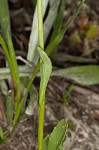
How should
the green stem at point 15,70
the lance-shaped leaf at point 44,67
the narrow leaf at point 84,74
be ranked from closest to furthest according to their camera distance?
the lance-shaped leaf at point 44,67 → the green stem at point 15,70 → the narrow leaf at point 84,74

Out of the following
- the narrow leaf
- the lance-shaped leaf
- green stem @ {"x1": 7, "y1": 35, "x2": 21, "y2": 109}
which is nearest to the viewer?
the lance-shaped leaf

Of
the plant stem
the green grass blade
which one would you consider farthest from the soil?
the plant stem

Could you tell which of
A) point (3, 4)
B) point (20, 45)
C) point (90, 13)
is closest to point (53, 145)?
point (3, 4)

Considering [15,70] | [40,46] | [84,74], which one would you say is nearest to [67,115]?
[84,74]

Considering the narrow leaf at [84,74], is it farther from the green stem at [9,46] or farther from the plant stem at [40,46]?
the plant stem at [40,46]

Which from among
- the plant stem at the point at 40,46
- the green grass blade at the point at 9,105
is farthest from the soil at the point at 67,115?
the plant stem at the point at 40,46

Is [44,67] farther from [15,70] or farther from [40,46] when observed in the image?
[15,70]

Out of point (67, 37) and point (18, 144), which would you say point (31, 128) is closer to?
point (18, 144)

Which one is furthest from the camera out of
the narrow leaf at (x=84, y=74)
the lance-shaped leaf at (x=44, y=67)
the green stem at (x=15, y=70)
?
the narrow leaf at (x=84, y=74)

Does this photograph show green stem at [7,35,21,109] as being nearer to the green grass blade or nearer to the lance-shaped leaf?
the green grass blade

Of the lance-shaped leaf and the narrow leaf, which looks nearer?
the lance-shaped leaf

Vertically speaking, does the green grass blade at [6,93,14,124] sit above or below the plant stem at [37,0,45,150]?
below
